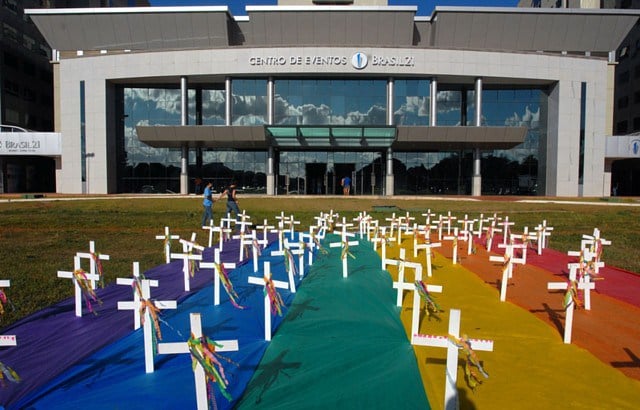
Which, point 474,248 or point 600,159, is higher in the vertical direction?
point 600,159

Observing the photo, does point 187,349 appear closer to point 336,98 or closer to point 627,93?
point 336,98

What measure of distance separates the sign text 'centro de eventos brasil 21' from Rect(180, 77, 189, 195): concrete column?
6778 mm

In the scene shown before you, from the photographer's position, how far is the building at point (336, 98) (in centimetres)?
3588

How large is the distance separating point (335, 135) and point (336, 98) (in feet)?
13.1

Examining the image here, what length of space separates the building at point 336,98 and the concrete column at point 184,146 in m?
0.12

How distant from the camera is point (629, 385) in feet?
11.8

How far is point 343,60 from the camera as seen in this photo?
1396 inches

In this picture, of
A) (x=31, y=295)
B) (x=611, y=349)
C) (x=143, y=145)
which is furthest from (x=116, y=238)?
(x=143, y=145)

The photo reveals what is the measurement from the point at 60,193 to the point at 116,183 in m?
5.31

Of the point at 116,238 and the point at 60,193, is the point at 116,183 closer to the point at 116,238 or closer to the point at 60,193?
the point at 60,193

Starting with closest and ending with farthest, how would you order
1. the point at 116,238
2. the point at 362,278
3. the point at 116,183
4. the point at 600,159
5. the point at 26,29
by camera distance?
the point at 362,278, the point at 116,238, the point at 600,159, the point at 116,183, the point at 26,29

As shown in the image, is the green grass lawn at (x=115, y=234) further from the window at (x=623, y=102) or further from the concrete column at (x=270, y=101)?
the window at (x=623, y=102)

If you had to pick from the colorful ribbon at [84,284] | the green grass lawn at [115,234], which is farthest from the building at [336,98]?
the colorful ribbon at [84,284]

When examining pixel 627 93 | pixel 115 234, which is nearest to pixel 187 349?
pixel 115 234
